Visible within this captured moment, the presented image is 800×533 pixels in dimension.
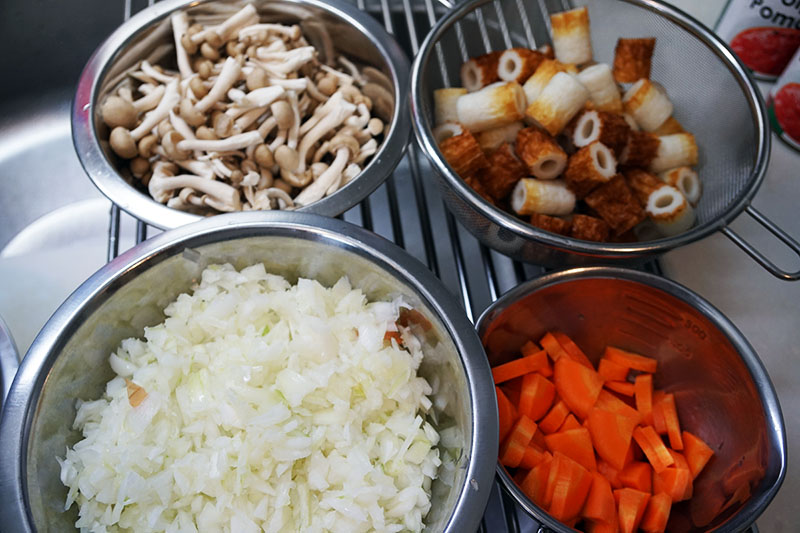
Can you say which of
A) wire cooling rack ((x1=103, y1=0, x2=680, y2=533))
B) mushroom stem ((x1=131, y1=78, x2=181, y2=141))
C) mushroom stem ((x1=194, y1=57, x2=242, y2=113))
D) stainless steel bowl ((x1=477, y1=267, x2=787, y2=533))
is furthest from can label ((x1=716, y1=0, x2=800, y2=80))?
mushroom stem ((x1=131, y1=78, x2=181, y2=141))

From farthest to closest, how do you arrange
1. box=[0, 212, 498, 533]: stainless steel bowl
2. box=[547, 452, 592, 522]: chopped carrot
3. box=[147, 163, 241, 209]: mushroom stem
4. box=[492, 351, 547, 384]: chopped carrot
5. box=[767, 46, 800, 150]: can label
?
1. box=[767, 46, 800, 150]: can label
2. box=[147, 163, 241, 209]: mushroom stem
3. box=[492, 351, 547, 384]: chopped carrot
4. box=[547, 452, 592, 522]: chopped carrot
5. box=[0, 212, 498, 533]: stainless steel bowl

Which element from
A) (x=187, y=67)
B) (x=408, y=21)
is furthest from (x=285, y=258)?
(x=408, y=21)

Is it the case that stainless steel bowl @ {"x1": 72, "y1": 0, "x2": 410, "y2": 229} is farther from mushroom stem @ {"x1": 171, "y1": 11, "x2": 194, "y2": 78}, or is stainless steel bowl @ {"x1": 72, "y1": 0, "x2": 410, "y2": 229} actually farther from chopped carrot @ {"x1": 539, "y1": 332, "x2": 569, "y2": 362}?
chopped carrot @ {"x1": 539, "y1": 332, "x2": 569, "y2": 362}

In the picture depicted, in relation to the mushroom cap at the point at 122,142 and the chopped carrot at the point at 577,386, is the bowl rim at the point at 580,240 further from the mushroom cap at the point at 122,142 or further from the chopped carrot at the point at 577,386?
the mushroom cap at the point at 122,142

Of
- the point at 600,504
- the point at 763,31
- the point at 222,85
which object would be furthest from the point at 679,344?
the point at 222,85

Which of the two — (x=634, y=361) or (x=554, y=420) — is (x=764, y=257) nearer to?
(x=634, y=361)

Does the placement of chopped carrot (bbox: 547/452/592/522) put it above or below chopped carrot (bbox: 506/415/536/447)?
below

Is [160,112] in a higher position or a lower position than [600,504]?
higher
